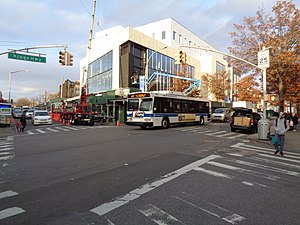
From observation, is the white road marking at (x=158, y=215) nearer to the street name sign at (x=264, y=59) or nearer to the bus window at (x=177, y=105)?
the street name sign at (x=264, y=59)

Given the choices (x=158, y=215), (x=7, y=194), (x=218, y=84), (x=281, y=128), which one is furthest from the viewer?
(x=218, y=84)

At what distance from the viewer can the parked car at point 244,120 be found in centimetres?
1853

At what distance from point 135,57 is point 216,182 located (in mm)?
31507

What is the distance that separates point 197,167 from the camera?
7.33 metres

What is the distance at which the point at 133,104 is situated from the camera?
20.0 meters

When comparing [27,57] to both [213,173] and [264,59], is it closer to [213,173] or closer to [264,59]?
[264,59]

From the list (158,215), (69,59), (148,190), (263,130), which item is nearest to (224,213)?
(158,215)

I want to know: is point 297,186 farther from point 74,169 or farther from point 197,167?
point 74,169

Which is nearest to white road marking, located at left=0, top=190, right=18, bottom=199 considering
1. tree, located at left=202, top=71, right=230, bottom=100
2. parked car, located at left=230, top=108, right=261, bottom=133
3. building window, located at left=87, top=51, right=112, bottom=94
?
parked car, located at left=230, top=108, right=261, bottom=133

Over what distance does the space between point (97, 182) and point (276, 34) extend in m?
20.8

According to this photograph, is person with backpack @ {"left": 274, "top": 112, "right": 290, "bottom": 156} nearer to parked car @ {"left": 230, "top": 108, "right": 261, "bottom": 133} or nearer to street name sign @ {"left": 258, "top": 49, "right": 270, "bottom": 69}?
street name sign @ {"left": 258, "top": 49, "right": 270, "bottom": 69}

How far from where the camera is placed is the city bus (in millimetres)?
19219

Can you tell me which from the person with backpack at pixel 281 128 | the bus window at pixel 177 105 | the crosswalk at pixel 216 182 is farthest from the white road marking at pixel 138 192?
the bus window at pixel 177 105

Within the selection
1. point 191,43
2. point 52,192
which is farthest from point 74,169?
point 191,43
